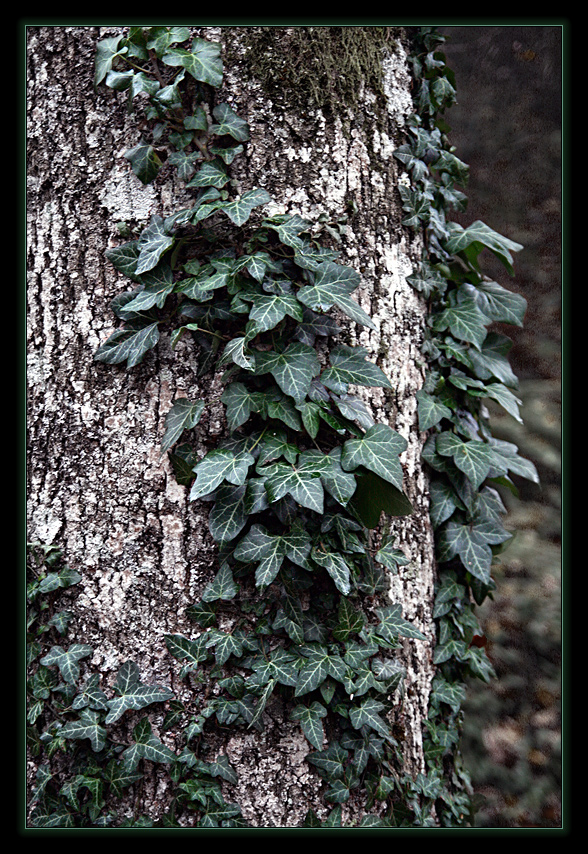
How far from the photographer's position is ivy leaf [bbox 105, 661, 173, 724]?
1.18m

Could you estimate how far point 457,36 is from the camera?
3654 millimetres

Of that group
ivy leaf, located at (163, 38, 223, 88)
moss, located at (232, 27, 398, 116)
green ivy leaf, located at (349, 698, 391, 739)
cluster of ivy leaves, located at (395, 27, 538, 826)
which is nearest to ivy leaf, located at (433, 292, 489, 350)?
cluster of ivy leaves, located at (395, 27, 538, 826)

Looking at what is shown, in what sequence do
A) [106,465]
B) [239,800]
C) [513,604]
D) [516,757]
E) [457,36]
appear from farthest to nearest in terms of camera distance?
[457,36] < [513,604] < [516,757] < [106,465] < [239,800]

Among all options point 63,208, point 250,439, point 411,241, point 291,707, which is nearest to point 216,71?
point 63,208

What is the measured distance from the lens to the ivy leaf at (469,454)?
1.39m

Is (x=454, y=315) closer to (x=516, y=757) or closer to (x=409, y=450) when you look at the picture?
(x=409, y=450)

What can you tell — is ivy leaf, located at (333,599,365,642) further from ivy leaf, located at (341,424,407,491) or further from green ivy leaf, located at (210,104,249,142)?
green ivy leaf, located at (210,104,249,142)

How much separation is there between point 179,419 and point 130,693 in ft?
1.99

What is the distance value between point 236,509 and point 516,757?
2571 mm

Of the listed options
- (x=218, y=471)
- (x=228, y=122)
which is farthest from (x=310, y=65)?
(x=218, y=471)

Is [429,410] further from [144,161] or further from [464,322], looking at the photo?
[144,161]

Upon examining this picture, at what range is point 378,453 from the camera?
1175mm

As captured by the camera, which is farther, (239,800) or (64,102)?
(64,102)

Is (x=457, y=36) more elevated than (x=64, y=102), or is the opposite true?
(x=457, y=36)
